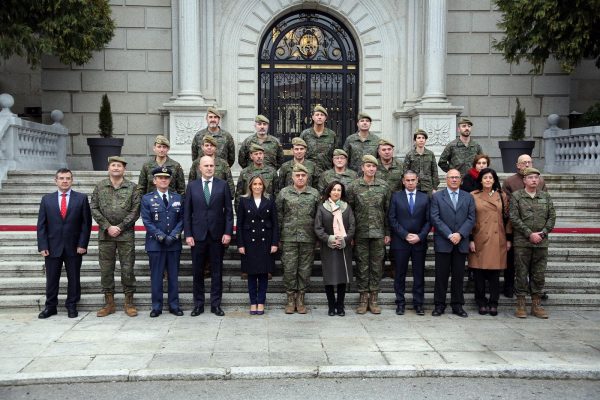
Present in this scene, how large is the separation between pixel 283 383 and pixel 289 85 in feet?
37.5

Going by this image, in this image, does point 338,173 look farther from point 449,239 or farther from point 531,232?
point 531,232

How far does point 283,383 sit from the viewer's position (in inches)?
247

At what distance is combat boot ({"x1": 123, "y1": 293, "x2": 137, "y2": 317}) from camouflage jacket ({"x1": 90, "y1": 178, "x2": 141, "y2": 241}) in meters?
0.75

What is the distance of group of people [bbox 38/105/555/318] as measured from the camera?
8.90 metres

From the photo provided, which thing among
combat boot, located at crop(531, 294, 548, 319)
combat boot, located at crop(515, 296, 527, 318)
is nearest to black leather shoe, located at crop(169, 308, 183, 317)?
combat boot, located at crop(515, 296, 527, 318)

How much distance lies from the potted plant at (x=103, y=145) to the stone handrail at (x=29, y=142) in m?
0.89

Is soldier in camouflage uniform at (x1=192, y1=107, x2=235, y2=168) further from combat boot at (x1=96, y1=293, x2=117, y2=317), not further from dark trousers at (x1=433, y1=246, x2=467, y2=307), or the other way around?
dark trousers at (x1=433, y1=246, x2=467, y2=307)

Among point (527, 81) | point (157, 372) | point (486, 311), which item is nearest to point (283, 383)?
point (157, 372)

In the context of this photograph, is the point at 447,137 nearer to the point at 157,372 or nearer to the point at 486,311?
the point at 486,311

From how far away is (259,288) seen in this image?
9.04m

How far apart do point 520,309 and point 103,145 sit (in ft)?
32.9

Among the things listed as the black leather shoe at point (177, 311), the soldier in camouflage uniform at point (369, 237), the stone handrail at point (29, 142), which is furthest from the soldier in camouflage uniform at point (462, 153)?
the stone handrail at point (29, 142)

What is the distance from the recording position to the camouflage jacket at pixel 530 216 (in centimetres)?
890

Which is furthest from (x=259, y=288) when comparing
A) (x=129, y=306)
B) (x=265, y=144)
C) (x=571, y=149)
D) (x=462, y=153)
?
(x=571, y=149)
